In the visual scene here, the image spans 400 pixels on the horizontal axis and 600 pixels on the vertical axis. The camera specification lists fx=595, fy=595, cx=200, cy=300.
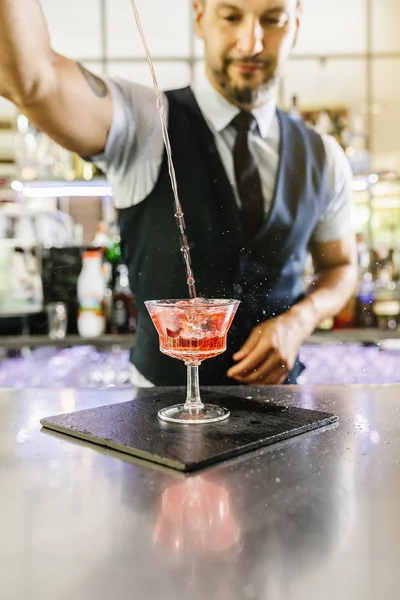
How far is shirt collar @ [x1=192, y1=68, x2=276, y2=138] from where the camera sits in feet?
6.06

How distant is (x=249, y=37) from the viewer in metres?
1.82

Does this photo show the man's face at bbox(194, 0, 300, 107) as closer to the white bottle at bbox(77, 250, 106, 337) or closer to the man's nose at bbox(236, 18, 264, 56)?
the man's nose at bbox(236, 18, 264, 56)

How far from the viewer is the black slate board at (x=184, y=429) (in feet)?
2.44

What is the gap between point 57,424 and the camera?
91 cm

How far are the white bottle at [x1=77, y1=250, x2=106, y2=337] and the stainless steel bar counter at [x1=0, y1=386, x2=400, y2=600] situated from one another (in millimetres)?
1606

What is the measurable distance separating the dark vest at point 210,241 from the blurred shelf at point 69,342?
1.76ft

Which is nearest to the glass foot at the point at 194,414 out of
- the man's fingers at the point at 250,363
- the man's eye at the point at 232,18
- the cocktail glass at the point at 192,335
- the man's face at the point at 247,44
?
the cocktail glass at the point at 192,335

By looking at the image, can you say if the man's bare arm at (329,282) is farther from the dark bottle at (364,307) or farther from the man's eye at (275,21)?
the man's eye at (275,21)

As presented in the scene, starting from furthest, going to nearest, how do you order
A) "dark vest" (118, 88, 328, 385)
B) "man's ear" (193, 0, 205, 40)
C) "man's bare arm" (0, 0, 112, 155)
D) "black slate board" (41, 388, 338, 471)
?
"man's ear" (193, 0, 205, 40)
"dark vest" (118, 88, 328, 385)
"man's bare arm" (0, 0, 112, 155)
"black slate board" (41, 388, 338, 471)

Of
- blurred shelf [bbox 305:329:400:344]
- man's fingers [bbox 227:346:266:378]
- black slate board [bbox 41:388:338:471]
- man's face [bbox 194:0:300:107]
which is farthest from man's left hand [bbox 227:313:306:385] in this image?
man's face [bbox 194:0:300:107]

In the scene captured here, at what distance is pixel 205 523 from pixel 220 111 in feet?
Result: 5.06

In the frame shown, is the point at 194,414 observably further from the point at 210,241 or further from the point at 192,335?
the point at 210,241

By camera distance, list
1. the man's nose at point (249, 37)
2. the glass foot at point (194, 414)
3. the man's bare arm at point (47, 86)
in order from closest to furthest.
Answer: the glass foot at point (194, 414), the man's bare arm at point (47, 86), the man's nose at point (249, 37)

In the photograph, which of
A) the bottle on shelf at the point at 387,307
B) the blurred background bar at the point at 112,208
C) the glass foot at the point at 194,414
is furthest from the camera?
the bottle on shelf at the point at 387,307
